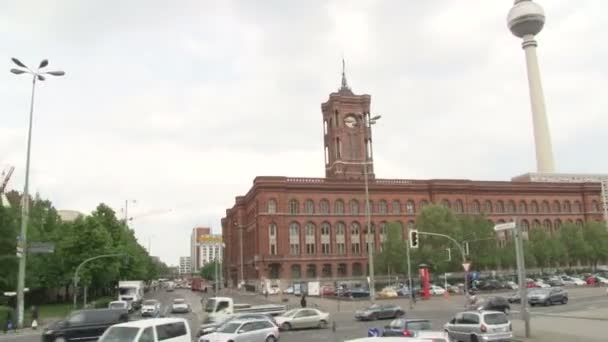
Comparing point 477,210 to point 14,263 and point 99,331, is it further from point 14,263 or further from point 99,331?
point 99,331

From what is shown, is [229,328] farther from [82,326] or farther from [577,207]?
[577,207]

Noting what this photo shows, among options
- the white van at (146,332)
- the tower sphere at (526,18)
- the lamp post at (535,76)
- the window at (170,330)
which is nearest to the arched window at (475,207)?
the lamp post at (535,76)

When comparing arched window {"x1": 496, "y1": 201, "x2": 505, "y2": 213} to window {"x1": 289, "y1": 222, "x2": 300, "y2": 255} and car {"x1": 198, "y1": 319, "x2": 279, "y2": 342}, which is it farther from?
car {"x1": 198, "y1": 319, "x2": 279, "y2": 342}

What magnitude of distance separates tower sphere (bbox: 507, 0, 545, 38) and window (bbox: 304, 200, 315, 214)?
7636 centimetres

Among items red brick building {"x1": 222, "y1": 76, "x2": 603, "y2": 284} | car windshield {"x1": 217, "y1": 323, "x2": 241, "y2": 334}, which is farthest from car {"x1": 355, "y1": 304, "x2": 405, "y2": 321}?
red brick building {"x1": 222, "y1": 76, "x2": 603, "y2": 284}

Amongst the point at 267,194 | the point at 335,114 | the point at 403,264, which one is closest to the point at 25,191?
the point at 403,264

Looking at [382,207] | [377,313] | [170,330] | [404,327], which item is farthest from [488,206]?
[170,330]

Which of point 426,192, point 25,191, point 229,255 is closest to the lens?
point 25,191

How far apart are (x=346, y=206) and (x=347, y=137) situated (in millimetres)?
24050

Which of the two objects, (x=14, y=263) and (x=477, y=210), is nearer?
(x=14, y=263)

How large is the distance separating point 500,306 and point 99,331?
29028mm

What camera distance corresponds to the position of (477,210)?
112 meters

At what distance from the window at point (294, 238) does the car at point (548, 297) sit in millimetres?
54958

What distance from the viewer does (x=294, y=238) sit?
101 m
